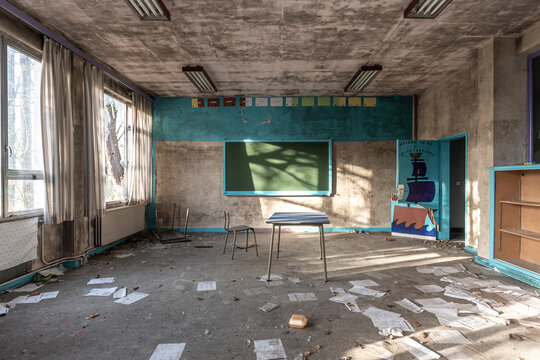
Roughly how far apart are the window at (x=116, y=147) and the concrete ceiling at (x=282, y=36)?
2.29 ft

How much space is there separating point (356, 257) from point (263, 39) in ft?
12.1

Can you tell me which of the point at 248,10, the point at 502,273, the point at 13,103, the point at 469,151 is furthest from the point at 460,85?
the point at 13,103

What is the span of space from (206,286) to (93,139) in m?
3.08

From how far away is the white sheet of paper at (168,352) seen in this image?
6.57ft

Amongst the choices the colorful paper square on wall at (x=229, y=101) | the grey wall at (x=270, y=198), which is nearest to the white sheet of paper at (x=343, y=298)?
the grey wall at (x=270, y=198)

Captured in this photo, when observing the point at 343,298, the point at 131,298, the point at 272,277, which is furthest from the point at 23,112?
the point at 343,298

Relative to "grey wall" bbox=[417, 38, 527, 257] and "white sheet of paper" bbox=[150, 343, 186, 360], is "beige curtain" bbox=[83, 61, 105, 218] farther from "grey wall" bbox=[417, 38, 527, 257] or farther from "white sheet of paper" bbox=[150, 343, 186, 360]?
"grey wall" bbox=[417, 38, 527, 257]

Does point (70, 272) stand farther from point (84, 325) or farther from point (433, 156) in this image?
point (433, 156)

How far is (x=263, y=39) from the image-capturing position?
4.08 meters

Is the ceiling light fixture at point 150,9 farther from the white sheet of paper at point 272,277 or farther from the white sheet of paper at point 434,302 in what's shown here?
the white sheet of paper at point 434,302

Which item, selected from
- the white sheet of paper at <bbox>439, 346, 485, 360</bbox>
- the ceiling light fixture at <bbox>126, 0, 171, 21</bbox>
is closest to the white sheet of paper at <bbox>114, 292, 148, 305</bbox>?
the white sheet of paper at <bbox>439, 346, 485, 360</bbox>

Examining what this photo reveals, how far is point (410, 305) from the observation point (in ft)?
9.20

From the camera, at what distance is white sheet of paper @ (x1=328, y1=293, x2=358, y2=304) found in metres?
2.91

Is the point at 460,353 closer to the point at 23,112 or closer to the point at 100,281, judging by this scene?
the point at 100,281
